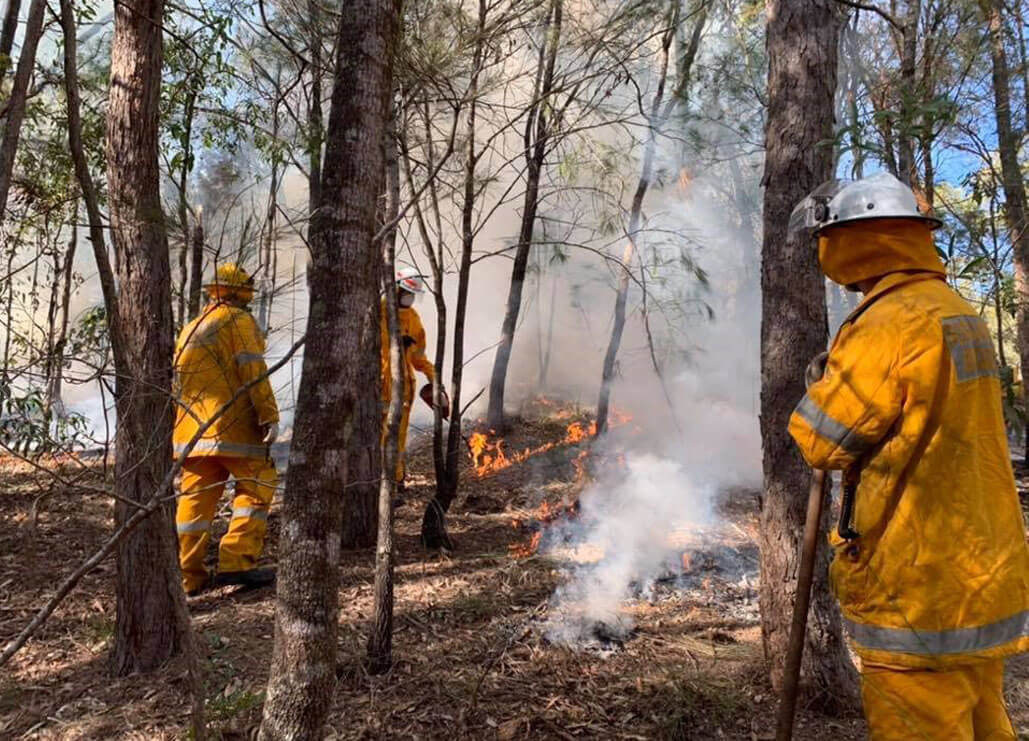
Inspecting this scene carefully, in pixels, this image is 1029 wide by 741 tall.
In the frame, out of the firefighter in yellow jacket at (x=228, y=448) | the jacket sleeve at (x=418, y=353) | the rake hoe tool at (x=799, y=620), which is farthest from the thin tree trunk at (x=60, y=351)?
the jacket sleeve at (x=418, y=353)

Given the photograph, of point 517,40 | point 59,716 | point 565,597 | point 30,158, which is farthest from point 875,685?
point 30,158

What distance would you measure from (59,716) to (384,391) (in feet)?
13.2

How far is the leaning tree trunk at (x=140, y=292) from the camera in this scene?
126 inches

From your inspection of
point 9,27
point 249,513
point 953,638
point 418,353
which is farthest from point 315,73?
point 9,27

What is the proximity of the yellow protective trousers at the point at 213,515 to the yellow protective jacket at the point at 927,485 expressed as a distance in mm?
3774

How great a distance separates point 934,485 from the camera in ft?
6.63

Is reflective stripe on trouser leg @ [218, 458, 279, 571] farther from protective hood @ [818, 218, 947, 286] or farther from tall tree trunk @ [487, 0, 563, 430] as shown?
protective hood @ [818, 218, 947, 286]

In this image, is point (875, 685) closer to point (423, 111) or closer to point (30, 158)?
point (423, 111)

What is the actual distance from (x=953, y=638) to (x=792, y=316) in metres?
1.59

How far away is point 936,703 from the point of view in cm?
197

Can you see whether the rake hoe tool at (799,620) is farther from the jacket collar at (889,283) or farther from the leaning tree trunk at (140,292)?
the leaning tree trunk at (140,292)

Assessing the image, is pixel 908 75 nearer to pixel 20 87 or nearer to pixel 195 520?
pixel 20 87

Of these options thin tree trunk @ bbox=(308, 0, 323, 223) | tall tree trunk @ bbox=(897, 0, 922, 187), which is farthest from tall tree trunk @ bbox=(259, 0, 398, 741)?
tall tree trunk @ bbox=(897, 0, 922, 187)

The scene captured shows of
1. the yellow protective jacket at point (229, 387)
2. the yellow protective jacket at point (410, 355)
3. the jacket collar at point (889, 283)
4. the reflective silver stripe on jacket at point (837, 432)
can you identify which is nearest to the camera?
the reflective silver stripe on jacket at point (837, 432)
